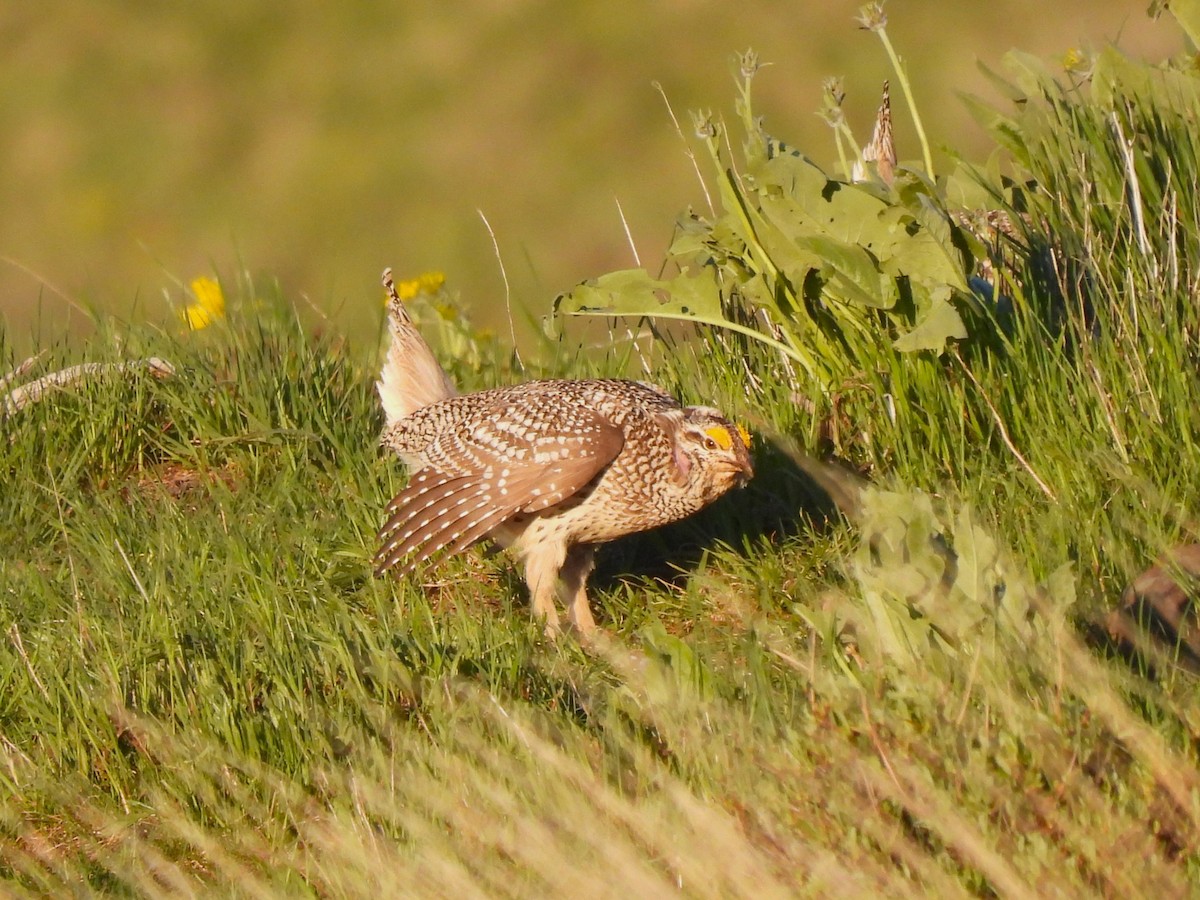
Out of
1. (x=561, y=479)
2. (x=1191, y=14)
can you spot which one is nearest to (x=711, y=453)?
(x=561, y=479)

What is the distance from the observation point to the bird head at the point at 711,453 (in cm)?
512

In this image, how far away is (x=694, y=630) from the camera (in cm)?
491

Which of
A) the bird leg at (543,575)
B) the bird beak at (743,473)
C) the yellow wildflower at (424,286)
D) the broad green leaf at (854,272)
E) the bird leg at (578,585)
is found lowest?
the bird leg at (578,585)

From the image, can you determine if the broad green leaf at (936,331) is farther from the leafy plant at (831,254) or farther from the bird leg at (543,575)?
the bird leg at (543,575)

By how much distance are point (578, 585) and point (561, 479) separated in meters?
0.41

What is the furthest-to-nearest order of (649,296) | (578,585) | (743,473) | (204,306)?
1. (204,306)
2. (649,296)
3. (578,585)
4. (743,473)

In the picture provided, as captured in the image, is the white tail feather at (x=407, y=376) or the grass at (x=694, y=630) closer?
the grass at (x=694, y=630)

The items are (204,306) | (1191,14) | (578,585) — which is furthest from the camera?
(204,306)

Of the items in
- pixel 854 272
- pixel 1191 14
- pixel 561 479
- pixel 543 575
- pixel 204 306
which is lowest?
pixel 543 575

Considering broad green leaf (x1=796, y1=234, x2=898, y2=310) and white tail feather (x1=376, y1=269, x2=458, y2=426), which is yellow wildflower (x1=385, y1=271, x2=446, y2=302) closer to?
white tail feather (x1=376, y1=269, x2=458, y2=426)

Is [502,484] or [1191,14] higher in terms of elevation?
[1191,14]

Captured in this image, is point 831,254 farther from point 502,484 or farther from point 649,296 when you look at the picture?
point 502,484

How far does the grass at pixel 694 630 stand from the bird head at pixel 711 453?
217 millimetres

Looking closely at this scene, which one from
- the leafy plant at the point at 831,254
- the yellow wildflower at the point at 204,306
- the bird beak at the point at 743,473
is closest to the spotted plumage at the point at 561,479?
the bird beak at the point at 743,473
